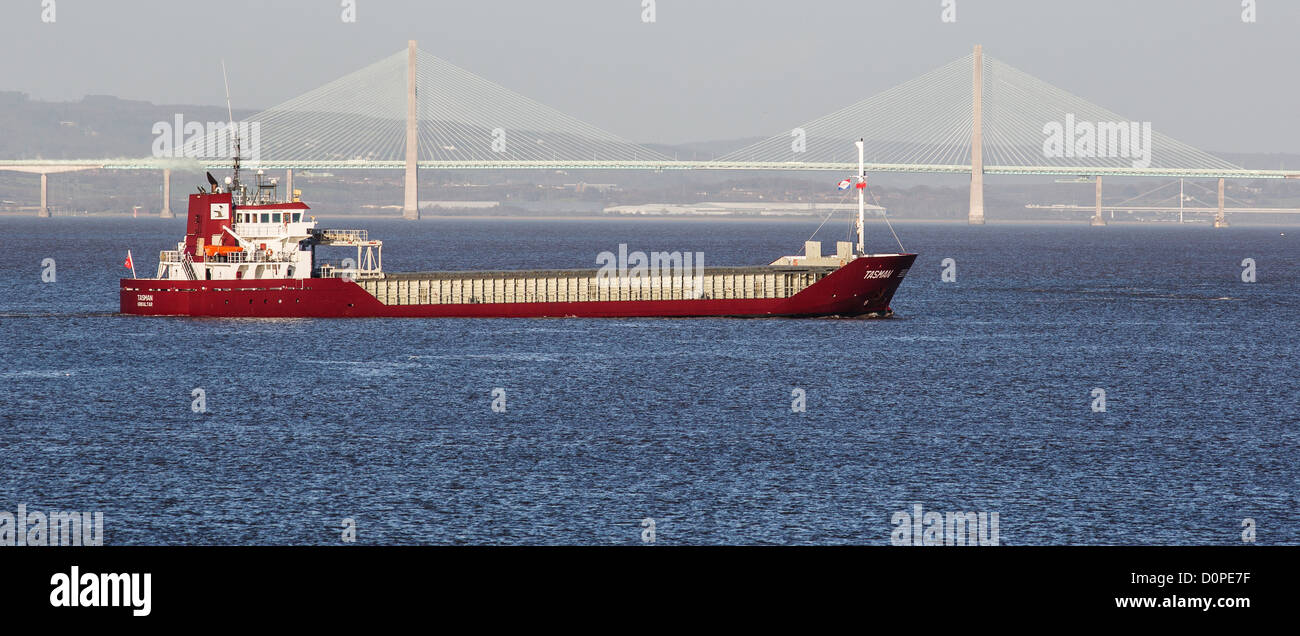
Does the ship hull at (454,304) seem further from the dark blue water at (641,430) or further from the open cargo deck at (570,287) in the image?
the dark blue water at (641,430)

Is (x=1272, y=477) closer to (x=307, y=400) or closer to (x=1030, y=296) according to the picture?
(x=307, y=400)

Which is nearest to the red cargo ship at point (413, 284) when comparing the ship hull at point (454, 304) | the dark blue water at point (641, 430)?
the ship hull at point (454, 304)

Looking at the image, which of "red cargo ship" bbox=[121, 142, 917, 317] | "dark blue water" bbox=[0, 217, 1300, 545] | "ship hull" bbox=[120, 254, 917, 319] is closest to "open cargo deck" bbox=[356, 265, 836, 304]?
"red cargo ship" bbox=[121, 142, 917, 317]

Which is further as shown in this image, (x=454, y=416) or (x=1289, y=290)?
(x=1289, y=290)

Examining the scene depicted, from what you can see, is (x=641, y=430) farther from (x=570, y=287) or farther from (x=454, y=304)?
(x=454, y=304)
